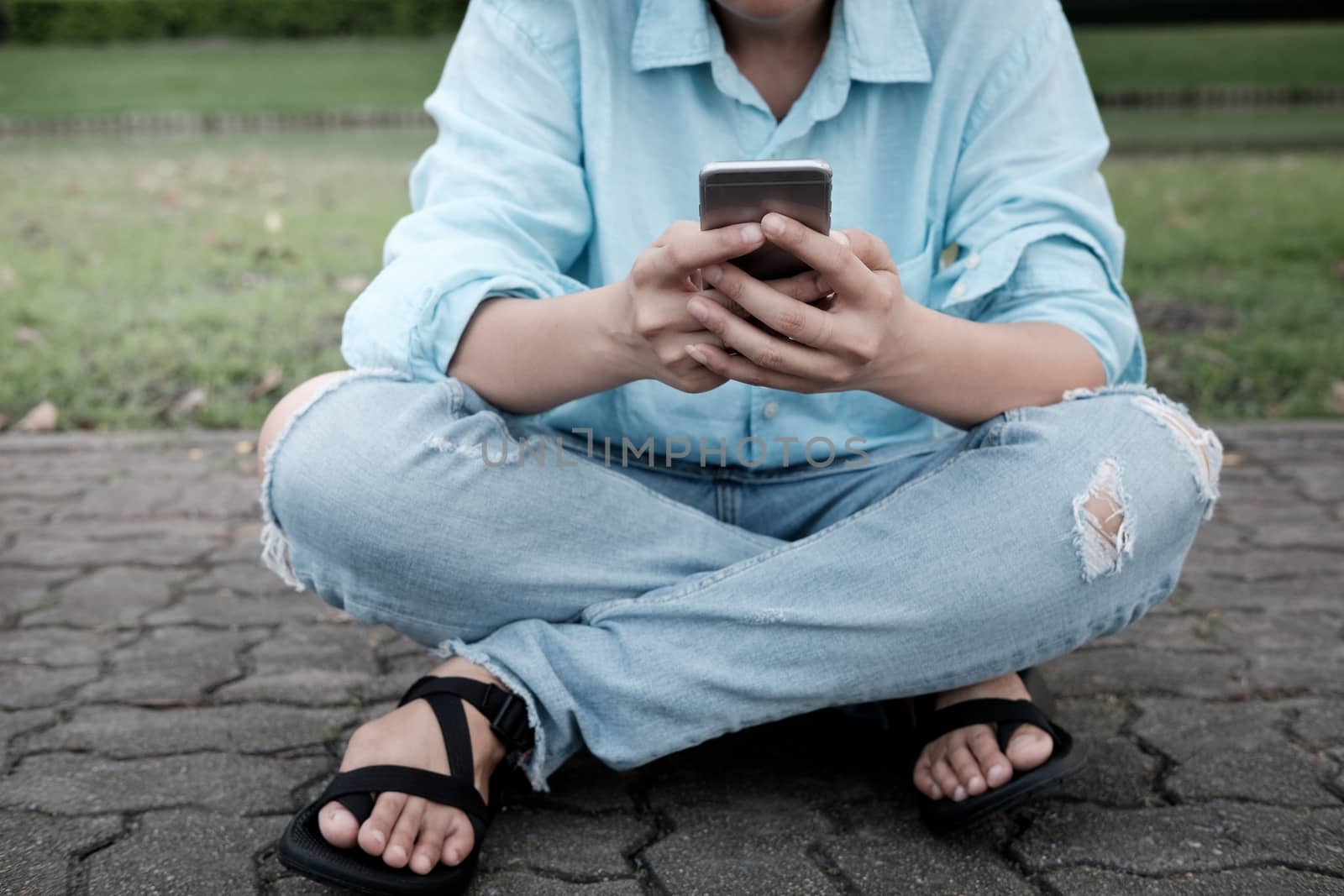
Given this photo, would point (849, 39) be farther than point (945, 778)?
Yes

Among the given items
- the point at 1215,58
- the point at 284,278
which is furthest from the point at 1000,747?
the point at 1215,58

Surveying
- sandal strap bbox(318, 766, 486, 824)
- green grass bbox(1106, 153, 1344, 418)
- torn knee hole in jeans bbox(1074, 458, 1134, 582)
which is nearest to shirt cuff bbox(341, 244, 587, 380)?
sandal strap bbox(318, 766, 486, 824)

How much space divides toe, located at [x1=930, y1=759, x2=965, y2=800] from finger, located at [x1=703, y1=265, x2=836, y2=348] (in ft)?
1.85

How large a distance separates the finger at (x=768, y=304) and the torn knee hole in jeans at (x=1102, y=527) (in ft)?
1.35

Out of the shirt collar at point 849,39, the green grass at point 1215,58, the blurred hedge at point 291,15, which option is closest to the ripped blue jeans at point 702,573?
the shirt collar at point 849,39

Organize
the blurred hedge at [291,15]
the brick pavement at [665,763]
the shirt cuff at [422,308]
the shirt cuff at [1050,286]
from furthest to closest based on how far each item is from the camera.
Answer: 1. the blurred hedge at [291,15]
2. the shirt cuff at [1050,286]
3. the shirt cuff at [422,308]
4. the brick pavement at [665,763]

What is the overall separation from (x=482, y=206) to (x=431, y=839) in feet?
2.53

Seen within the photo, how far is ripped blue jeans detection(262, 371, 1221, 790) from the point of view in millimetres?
1486

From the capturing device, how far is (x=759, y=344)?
4.33ft

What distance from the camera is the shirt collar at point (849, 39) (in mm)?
1698

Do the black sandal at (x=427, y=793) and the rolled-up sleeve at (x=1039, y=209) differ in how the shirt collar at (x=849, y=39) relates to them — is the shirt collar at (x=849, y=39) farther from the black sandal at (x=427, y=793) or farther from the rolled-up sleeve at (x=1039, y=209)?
the black sandal at (x=427, y=793)

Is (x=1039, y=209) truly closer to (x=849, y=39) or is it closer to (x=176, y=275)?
(x=849, y=39)

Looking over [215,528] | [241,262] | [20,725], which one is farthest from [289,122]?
[20,725]

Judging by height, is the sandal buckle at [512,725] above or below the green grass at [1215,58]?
above
